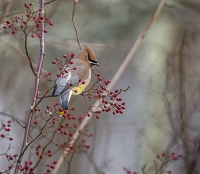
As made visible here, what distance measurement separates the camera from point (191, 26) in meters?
5.03

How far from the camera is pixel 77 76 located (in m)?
2.52

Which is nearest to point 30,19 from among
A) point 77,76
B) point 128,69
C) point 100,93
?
point 100,93

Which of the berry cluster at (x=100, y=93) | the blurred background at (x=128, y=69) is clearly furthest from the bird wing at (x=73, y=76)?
the blurred background at (x=128, y=69)

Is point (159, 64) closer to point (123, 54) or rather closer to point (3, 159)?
point (123, 54)

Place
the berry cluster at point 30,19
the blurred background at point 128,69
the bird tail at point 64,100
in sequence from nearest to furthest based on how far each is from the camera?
the berry cluster at point 30,19 → the bird tail at point 64,100 → the blurred background at point 128,69

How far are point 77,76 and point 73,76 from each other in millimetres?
95

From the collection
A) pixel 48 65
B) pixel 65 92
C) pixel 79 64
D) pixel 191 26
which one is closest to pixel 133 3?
pixel 191 26

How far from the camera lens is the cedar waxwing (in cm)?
228

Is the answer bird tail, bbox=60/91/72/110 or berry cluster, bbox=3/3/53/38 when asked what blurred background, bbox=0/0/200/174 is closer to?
bird tail, bbox=60/91/72/110

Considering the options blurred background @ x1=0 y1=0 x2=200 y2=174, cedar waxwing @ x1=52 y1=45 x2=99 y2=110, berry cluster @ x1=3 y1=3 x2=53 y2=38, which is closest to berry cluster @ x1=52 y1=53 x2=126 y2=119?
berry cluster @ x1=3 y1=3 x2=53 y2=38

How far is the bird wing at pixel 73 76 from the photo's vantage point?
7.54 ft

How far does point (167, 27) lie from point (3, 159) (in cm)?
258

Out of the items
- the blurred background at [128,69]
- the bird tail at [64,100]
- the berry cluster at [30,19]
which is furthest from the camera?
the blurred background at [128,69]

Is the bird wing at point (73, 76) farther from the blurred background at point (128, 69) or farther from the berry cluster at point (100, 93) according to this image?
the blurred background at point (128, 69)
